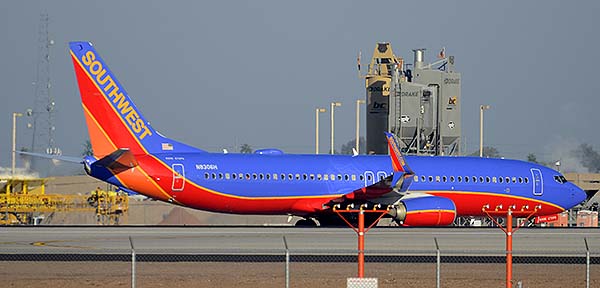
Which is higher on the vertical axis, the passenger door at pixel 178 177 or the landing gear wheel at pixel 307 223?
the passenger door at pixel 178 177

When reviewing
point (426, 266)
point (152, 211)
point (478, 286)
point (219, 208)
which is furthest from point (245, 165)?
point (152, 211)

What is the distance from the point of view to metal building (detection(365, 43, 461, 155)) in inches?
2601

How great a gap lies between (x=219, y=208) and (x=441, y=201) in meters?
8.46

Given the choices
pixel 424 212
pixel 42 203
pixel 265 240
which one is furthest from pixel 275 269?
pixel 42 203

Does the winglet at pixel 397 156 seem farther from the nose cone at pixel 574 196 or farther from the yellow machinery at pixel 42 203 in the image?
the yellow machinery at pixel 42 203

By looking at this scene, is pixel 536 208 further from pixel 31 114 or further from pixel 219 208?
pixel 31 114

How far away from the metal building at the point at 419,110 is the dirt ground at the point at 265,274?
38360mm

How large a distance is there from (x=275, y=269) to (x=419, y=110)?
1609 inches

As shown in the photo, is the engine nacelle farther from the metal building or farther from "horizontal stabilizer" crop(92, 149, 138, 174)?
the metal building

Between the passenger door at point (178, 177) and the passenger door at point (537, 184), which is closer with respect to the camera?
the passenger door at point (178, 177)

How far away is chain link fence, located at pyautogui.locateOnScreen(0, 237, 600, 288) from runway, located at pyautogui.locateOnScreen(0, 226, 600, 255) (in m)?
0.81

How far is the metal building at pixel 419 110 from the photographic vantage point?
66.1m

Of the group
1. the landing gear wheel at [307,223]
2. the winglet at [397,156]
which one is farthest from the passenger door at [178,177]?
the winglet at [397,156]

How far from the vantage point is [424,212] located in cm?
4300
